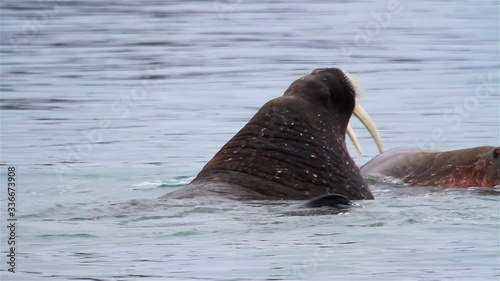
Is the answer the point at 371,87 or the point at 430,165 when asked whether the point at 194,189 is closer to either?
the point at 430,165

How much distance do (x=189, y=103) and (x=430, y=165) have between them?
743cm

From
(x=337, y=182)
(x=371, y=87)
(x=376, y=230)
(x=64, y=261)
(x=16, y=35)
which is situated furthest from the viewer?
(x=16, y=35)

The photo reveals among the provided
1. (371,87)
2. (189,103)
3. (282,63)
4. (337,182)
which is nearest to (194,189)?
(337,182)

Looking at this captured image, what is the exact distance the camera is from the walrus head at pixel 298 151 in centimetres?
1006

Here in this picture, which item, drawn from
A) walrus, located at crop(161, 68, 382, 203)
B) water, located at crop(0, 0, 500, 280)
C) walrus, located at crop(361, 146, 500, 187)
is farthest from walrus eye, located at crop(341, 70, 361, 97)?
walrus, located at crop(361, 146, 500, 187)

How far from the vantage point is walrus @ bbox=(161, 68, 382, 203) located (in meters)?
10.0

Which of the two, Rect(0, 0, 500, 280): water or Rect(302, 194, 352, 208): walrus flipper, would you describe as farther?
Rect(302, 194, 352, 208): walrus flipper

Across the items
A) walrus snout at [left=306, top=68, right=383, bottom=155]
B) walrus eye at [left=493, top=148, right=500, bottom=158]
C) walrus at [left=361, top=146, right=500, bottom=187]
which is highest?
walrus snout at [left=306, top=68, right=383, bottom=155]

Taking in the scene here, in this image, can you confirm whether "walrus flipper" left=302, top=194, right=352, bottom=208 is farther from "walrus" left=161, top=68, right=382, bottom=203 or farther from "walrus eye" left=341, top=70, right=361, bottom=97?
"walrus eye" left=341, top=70, right=361, bottom=97

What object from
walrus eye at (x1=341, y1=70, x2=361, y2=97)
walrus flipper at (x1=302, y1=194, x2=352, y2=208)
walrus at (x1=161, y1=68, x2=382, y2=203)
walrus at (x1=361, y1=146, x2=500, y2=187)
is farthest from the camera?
walrus at (x1=361, y1=146, x2=500, y2=187)

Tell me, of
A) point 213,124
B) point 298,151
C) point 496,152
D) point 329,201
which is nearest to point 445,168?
point 496,152

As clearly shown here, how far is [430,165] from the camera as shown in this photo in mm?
12086

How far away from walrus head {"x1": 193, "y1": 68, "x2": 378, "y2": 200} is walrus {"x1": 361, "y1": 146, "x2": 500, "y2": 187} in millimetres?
1621

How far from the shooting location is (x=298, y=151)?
1017cm
